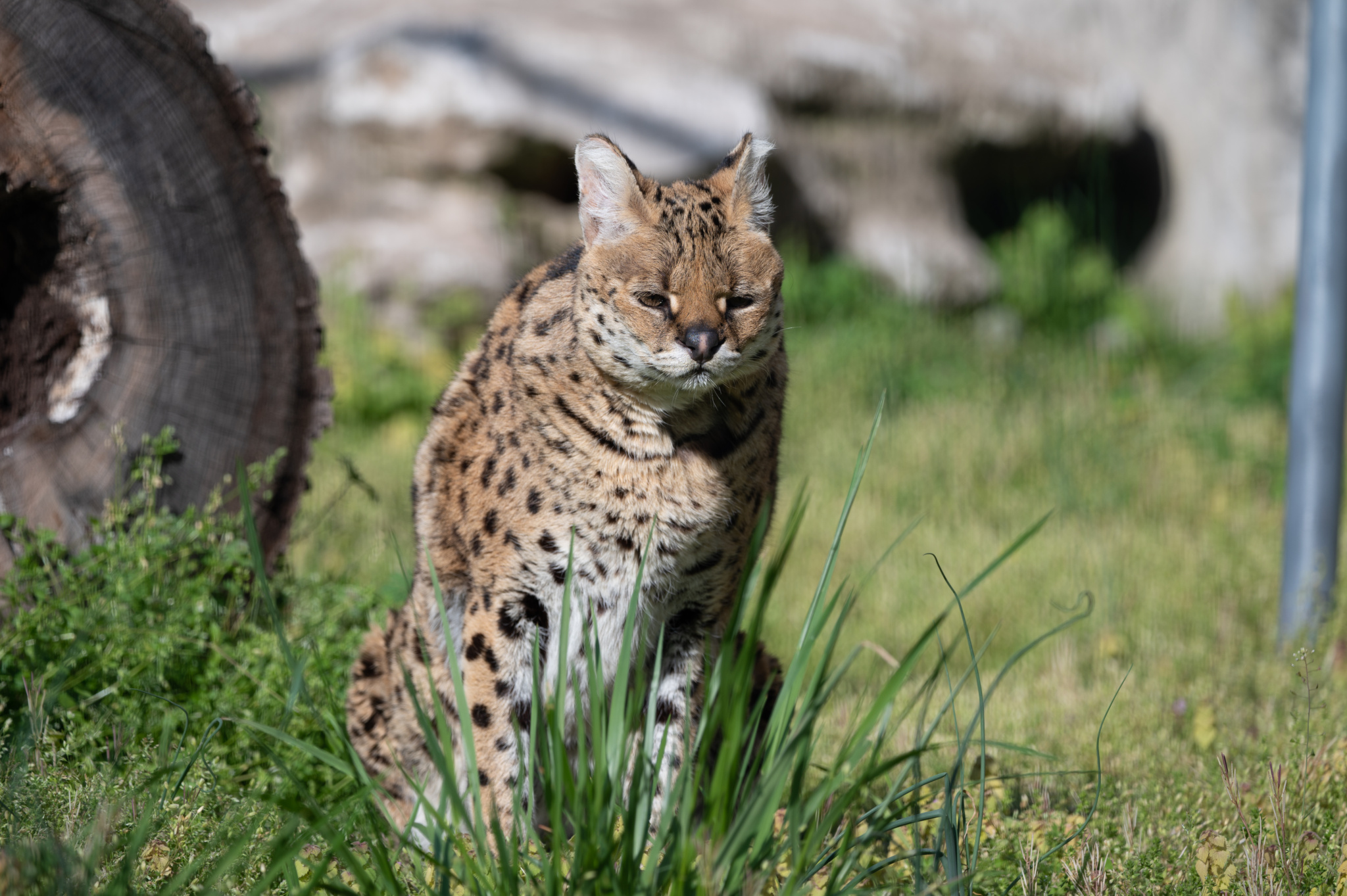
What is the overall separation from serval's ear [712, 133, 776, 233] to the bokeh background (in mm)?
1990

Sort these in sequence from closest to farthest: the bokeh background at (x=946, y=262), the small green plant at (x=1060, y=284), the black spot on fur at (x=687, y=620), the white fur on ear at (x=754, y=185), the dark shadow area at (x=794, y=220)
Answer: the white fur on ear at (x=754, y=185) → the black spot on fur at (x=687, y=620) → the bokeh background at (x=946, y=262) → the dark shadow area at (x=794, y=220) → the small green plant at (x=1060, y=284)

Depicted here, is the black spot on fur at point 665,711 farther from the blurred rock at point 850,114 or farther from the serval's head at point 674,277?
the blurred rock at point 850,114

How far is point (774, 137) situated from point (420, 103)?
2339 mm

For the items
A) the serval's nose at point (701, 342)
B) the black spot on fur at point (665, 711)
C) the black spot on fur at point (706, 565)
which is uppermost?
the serval's nose at point (701, 342)

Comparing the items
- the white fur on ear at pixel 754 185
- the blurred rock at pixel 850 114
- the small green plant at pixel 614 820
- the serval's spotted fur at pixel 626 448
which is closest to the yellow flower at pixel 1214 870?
the small green plant at pixel 614 820

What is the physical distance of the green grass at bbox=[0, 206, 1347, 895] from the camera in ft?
9.32

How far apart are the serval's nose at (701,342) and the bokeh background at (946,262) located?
1.92 m

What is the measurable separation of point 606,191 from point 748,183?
382mm

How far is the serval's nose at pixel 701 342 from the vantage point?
9.43 ft

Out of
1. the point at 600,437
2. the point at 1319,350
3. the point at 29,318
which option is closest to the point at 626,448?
the point at 600,437

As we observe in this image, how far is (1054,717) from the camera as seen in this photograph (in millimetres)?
4254

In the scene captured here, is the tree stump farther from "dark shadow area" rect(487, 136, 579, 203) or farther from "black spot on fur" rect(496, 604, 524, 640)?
"dark shadow area" rect(487, 136, 579, 203)

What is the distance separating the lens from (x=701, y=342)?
287 cm


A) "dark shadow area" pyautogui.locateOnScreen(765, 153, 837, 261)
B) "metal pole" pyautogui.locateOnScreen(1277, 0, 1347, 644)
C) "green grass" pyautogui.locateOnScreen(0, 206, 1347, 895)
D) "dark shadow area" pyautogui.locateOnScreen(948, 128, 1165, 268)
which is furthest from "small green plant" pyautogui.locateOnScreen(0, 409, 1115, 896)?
"dark shadow area" pyautogui.locateOnScreen(948, 128, 1165, 268)
